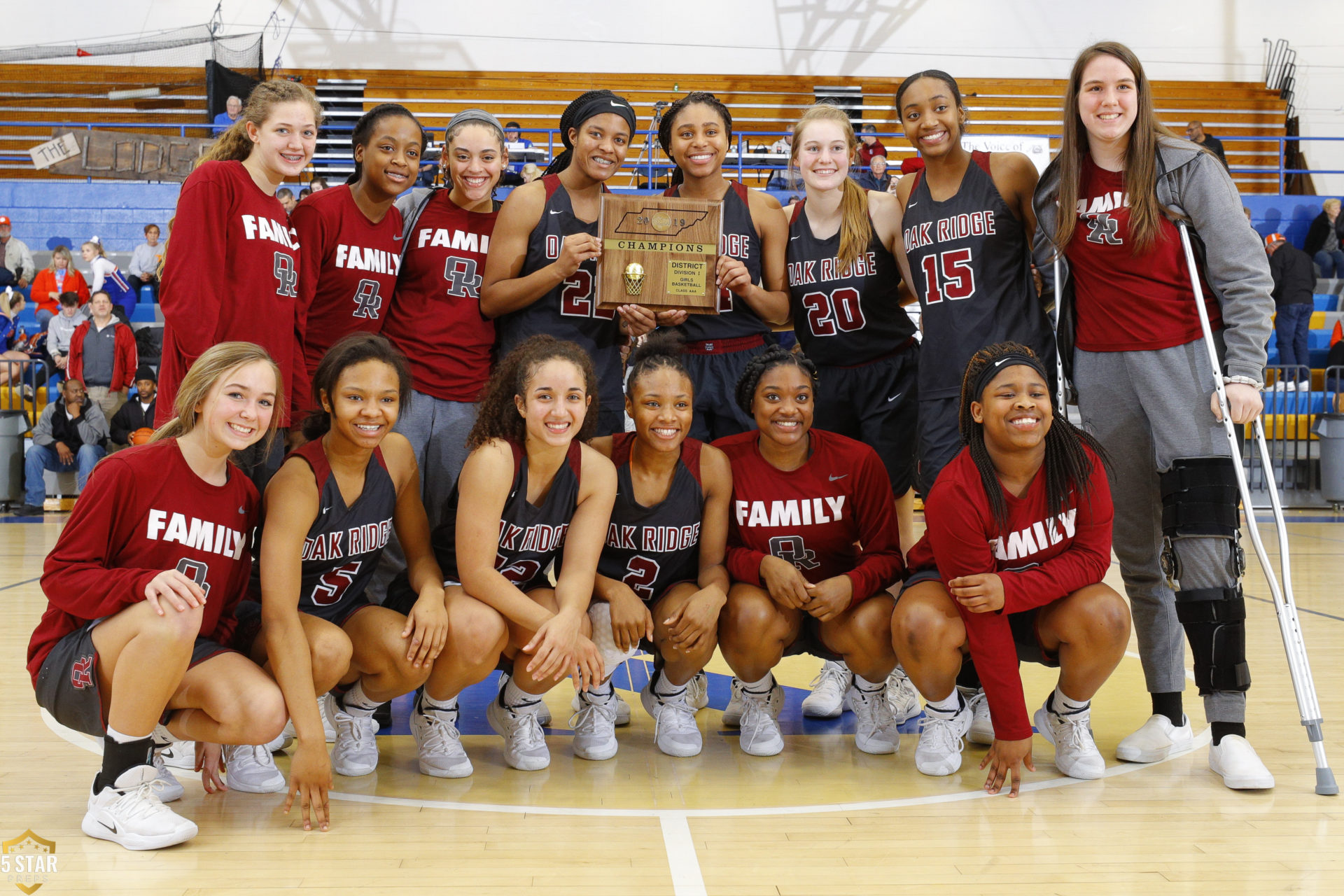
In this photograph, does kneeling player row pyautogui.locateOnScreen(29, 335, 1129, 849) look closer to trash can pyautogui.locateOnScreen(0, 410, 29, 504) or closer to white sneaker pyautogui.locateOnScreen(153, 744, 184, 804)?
white sneaker pyautogui.locateOnScreen(153, 744, 184, 804)

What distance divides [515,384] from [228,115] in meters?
13.3

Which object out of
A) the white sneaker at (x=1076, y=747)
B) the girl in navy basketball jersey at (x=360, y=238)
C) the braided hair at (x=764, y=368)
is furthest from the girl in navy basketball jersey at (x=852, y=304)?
the girl in navy basketball jersey at (x=360, y=238)

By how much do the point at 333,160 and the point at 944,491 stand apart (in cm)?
1400

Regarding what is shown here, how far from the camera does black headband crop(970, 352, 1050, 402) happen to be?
2889 millimetres

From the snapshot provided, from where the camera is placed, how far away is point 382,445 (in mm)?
3029

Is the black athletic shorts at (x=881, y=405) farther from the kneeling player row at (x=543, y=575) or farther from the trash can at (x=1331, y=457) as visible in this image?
the trash can at (x=1331, y=457)

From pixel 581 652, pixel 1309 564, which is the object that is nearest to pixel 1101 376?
pixel 581 652

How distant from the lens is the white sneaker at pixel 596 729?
314 cm

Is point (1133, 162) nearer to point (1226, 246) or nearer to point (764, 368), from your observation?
point (1226, 246)

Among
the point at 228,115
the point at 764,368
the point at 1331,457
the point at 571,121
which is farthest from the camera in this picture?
the point at 228,115

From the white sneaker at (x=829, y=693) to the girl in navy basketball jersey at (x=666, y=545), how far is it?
1.73 feet

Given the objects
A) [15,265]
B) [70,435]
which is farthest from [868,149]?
[15,265]

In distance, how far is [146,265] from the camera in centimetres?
1234

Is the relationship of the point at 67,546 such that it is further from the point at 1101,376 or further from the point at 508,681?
the point at 1101,376
